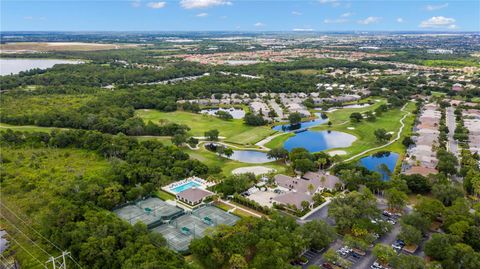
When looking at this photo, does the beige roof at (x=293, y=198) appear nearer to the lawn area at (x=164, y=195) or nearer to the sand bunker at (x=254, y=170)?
the sand bunker at (x=254, y=170)

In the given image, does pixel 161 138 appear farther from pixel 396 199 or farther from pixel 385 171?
pixel 396 199

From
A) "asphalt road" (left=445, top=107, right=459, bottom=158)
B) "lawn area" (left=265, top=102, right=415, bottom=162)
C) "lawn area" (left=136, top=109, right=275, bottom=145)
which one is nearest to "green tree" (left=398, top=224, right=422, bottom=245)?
"lawn area" (left=265, top=102, right=415, bottom=162)

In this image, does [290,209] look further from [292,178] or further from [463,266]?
[463,266]

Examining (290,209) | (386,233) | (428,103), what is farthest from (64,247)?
(428,103)

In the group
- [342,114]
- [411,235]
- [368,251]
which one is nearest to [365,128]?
[342,114]

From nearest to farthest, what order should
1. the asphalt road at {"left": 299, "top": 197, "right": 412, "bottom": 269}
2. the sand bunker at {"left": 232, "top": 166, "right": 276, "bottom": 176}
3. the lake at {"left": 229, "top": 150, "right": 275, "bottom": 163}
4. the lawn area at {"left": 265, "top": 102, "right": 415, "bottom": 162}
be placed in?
the asphalt road at {"left": 299, "top": 197, "right": 412, "bottom": 269} → the sand bunker at {"left": 232, "top": 166, "right": 276, "bottom": 176} → the lake at {"left": 229, "top": 150, "right": 275, "bottom": 163} → the lawn area at {"left": 265, "top": 102, "right": 415, "bottom": 162}

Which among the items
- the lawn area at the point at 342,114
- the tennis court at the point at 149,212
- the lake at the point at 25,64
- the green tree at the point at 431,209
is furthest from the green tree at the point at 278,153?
the lake at the point at 25,64

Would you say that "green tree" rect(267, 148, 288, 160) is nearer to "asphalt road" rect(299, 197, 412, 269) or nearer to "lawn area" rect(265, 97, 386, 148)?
"lawn area" rect(265, 97, 386, 148)

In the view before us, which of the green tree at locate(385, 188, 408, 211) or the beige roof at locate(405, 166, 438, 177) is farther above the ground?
the green tree at locate(385, 188, 408, 211)
